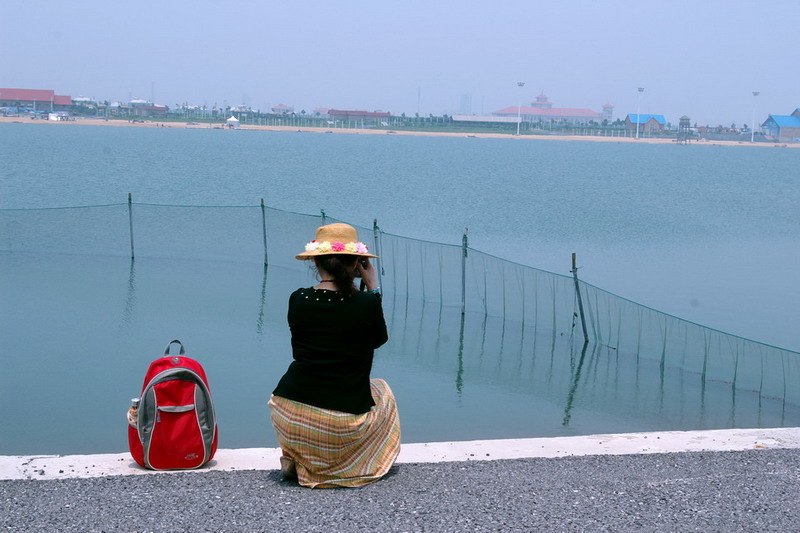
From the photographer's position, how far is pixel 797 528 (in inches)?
225

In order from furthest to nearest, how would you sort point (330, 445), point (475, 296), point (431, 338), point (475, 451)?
point (475, 296) → point (431, 338) → point (475, 451) → point (330, 445)

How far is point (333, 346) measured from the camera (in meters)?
6.29

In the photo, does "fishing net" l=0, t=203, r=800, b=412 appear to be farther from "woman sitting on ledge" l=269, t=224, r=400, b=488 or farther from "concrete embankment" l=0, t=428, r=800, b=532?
"woman sitting on ledge" l=269, t=224, r=400, b=488

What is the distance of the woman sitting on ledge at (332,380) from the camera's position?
20.5ft

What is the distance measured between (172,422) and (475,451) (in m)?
2.02

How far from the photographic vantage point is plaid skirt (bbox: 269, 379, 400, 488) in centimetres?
625

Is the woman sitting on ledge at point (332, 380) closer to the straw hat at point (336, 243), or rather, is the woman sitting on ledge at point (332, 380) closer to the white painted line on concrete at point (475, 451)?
the straw hat at point (336, 243)

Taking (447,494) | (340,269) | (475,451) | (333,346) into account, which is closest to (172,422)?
(333,346)

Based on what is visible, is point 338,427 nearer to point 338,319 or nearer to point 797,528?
point 338,319

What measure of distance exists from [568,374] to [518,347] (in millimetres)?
1332

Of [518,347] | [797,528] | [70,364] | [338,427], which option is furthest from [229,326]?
[797,528]

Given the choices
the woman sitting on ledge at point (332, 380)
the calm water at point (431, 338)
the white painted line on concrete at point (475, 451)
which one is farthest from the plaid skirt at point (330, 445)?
the calm water at point (431, 338)

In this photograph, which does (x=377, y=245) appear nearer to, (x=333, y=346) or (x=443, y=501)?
(x=333, y=346)

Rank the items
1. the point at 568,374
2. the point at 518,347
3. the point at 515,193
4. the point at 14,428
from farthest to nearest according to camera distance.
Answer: the point at 515,193 → the point at 518,347 → the point at 568,374 → the point at 14,428
